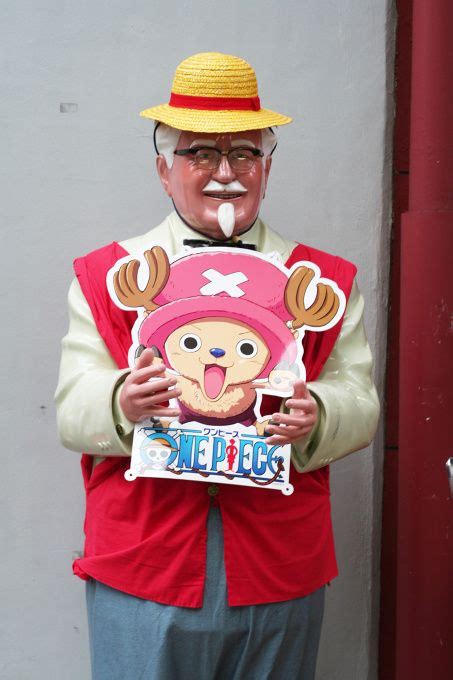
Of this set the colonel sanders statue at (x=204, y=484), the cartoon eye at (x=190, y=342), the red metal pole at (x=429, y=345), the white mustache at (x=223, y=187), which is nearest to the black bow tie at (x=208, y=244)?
the colonel sanders statue at (x=204, y=484)

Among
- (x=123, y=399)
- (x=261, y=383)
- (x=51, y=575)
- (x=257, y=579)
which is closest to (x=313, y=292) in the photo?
(x=261, y=383)

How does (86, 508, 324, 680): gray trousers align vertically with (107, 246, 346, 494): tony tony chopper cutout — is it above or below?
below

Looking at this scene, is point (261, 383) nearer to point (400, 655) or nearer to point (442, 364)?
point (442, 364)

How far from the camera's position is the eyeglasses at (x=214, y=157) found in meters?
2.49

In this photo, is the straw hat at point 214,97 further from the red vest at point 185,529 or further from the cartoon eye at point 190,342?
the cartoon eye at point 190,342

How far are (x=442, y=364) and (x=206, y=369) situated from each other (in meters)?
0.73

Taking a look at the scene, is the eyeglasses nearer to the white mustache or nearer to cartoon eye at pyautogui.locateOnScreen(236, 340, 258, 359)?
the white mustache

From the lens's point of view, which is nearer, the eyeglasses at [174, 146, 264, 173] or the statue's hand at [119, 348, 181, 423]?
the statue's hand at [119, 348, 181, 423]

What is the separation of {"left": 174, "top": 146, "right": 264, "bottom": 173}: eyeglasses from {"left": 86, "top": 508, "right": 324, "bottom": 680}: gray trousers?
0.74m

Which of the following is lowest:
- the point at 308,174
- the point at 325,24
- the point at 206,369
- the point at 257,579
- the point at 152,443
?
the point at 257,579

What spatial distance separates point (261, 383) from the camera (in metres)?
2.36

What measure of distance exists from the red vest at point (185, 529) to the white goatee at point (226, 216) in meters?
0.25

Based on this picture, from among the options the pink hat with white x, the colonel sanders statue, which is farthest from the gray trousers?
the pink hat with white x

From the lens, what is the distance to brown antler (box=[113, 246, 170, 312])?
2398mm
